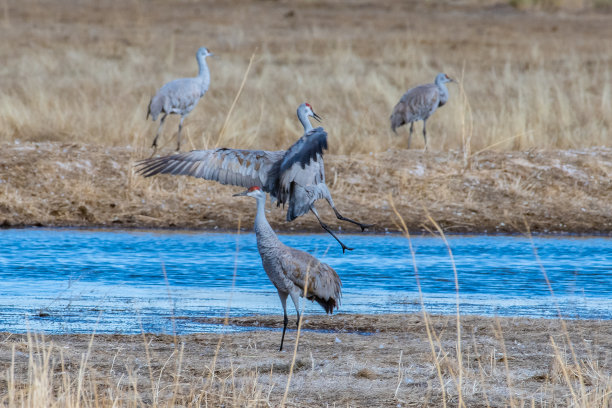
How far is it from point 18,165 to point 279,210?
347 centimetres

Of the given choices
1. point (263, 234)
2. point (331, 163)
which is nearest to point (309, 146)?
point (263, 234)

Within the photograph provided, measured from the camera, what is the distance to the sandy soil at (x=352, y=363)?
5344 millimetres

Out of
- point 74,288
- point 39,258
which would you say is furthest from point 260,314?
point 39,258

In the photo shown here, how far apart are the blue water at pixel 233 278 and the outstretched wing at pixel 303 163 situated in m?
0.94

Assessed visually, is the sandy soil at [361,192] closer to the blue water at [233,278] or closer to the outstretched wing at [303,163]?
the blue water at [233,278]

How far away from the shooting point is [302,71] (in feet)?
74.2

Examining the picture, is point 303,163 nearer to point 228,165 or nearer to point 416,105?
point 228,165

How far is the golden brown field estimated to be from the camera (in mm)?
5578

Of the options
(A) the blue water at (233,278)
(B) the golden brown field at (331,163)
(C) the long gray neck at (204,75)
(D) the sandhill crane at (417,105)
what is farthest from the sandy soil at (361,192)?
(C) the long gray neck at (204,75)

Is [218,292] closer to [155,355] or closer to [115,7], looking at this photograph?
[155,355]

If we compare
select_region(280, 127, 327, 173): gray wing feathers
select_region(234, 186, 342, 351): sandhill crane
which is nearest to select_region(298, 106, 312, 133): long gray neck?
select_region(280, 127, 327, 173): gray wing feathers

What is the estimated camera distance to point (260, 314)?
8062 mm

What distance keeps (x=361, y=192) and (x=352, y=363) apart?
7.92m

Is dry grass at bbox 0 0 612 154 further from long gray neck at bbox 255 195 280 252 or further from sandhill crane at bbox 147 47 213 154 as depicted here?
long gray neck at bbox 255 195 280 252
